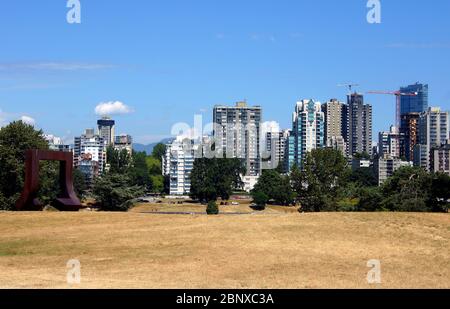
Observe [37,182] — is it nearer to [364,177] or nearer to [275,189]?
[275,189]

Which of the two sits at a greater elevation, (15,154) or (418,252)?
(15,154)

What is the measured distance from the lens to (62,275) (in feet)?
72.8

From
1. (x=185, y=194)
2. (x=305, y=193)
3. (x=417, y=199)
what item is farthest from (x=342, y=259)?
Answer: (x=185, y=194)

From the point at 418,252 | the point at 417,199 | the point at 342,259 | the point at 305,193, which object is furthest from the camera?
the point at 305,193

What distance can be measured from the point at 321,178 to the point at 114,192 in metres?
22.9

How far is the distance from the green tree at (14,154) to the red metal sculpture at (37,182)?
67.4 feet

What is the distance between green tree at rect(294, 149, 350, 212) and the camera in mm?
68250

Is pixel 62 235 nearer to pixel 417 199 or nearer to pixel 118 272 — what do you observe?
pixel 118 272

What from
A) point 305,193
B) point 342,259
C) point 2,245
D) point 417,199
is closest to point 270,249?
point 342,259

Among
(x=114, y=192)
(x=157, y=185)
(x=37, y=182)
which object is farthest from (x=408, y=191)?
(x=157, y=185)

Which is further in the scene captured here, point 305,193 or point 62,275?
point 305,193

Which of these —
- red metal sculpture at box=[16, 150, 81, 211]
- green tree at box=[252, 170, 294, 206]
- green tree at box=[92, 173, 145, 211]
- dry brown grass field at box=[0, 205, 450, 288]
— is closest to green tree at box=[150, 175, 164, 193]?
green tree at box=[252, 170, 294, 206]
